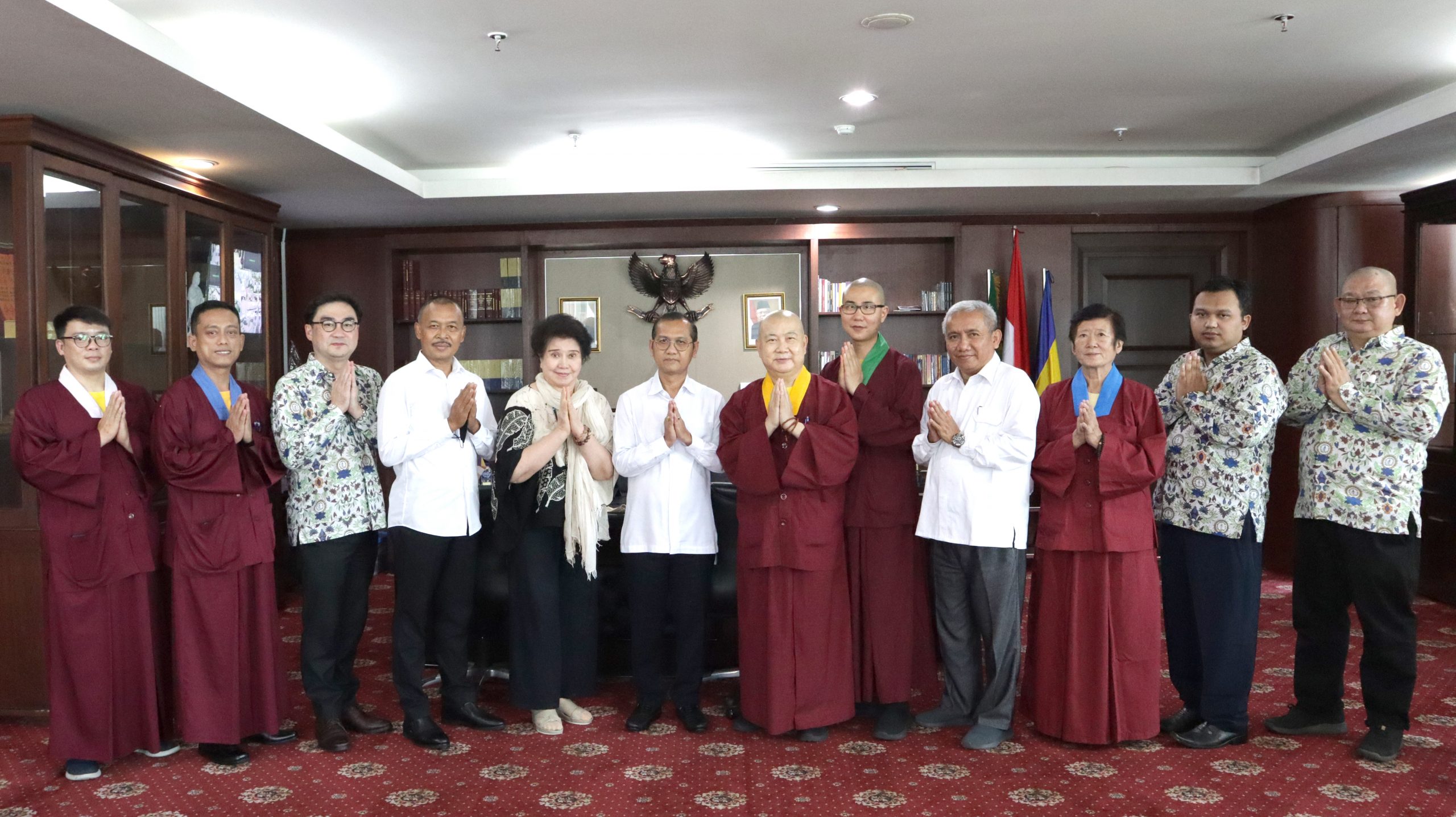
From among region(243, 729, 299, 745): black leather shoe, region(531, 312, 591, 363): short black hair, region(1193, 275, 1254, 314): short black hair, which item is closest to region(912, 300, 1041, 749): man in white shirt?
region(1193, 275, 1254, 314): short black hair

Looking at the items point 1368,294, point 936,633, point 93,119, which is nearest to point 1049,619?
point 936,633

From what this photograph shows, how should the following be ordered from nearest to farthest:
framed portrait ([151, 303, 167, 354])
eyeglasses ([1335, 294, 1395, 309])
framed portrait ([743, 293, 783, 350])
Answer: eyeglasses ([1335, 294, 1395, 309]) → framed portrait ([151, 303, 167, 354]) → framed portrait ([743, 293, 783, 350])

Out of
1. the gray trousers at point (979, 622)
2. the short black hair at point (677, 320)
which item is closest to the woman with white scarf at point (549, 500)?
the short black hair at point (677, 320)

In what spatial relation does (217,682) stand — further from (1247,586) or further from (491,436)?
(1247,586)

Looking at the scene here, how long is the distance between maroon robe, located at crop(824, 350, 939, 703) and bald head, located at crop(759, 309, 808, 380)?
0.86ft

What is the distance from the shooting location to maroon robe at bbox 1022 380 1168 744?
3.26 meters

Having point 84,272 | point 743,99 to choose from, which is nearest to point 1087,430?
point 743,99

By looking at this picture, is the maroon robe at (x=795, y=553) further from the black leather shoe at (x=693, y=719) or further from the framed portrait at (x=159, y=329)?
the framed portrait at (x=159, y=329)

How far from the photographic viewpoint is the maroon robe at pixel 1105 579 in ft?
10.7

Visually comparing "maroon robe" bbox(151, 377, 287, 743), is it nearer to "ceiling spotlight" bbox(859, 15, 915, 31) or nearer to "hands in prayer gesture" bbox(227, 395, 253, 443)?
"hands in prayer gesture" bbox(227, 395, 253, 443)

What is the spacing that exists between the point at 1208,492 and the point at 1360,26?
1943mm

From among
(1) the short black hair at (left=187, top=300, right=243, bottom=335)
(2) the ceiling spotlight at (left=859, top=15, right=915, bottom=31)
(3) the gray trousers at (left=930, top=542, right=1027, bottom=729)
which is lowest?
(3) the gray trousers at (left=930, top=542, right=1027, bottom=729)

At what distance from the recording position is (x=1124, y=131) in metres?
5.41

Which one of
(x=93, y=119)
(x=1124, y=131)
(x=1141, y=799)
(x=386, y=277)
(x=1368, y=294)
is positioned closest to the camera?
(x=1141, y=799)
